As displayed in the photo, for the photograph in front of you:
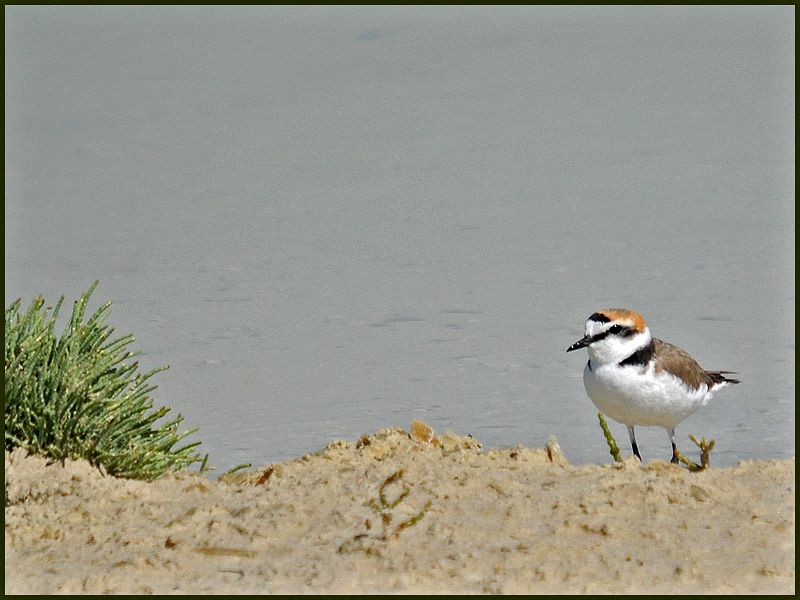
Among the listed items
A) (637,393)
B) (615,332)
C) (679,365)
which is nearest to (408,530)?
(637,393)

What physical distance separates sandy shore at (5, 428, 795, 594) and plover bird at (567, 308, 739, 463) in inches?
57.2

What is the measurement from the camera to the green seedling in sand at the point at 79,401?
711 cm

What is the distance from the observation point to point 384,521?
610 centimetres

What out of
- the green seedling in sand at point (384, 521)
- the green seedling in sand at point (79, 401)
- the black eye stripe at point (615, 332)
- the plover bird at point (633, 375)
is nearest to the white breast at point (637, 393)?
the plover bird at point (633, 375)

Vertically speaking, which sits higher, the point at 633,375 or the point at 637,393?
the point at 633,375

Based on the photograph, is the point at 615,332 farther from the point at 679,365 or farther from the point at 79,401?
the point at 79,401

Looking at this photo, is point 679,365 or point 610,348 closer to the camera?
point 610,348

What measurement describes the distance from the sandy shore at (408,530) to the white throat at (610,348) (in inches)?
62.5

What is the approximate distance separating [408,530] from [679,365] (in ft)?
10.9

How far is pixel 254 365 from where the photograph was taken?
10180 mm

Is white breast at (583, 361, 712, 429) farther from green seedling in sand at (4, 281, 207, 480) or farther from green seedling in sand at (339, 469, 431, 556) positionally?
green seedling in sand at (4, 281, 207, 480)

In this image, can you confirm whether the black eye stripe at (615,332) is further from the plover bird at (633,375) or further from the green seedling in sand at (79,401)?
the green seedling in sand at (79,401)

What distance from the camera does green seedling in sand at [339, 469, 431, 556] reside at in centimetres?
585

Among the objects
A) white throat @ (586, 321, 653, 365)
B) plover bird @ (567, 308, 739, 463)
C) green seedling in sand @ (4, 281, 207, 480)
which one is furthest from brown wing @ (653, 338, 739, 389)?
green seedling in sand @ (4, 281, 207, 480)
